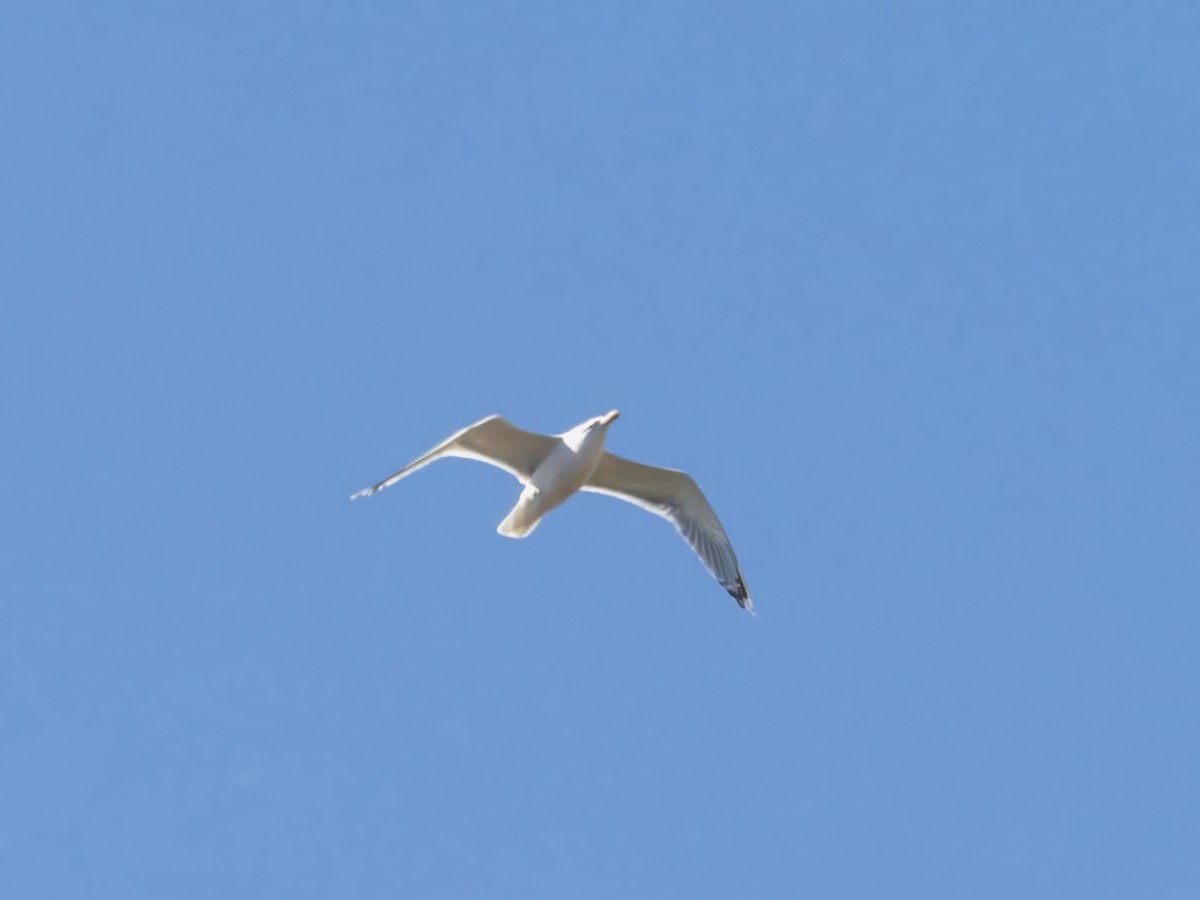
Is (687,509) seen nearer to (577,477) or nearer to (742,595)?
(742,595)

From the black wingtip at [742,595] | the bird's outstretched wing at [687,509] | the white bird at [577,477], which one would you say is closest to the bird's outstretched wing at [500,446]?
the white bird at [577,477]

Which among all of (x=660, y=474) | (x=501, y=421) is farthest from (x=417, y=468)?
(x=660, y=474)

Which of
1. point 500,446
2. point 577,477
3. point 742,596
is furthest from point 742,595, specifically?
point 500,446

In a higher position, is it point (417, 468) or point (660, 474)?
point (660, 474)

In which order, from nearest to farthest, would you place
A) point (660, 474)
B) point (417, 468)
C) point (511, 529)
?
point (417, 468), point (511, 529), point (660, 474)

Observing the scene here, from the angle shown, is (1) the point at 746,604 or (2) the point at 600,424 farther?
(1) the point at 746,604

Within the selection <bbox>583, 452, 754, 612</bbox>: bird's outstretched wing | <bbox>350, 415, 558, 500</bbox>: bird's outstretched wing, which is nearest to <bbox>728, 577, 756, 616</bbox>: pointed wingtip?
<bbox>583, 452, 754, 612</bbox>: bird's outstretched wing

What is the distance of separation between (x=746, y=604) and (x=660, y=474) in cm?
140

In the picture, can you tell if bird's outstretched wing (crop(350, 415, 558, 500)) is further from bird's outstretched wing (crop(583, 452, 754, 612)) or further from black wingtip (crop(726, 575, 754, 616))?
black wingtip (crop(726, 575, 754, 616))

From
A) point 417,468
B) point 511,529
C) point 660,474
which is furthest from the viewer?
point 660,474

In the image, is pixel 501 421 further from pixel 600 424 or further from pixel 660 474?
pixel 660 474

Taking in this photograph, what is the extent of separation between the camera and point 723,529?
14266 mm

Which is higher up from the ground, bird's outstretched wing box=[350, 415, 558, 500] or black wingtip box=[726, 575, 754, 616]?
bird's outstretched wing box=[350, 415, 558, 500]

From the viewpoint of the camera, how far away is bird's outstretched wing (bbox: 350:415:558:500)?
40.7ft
